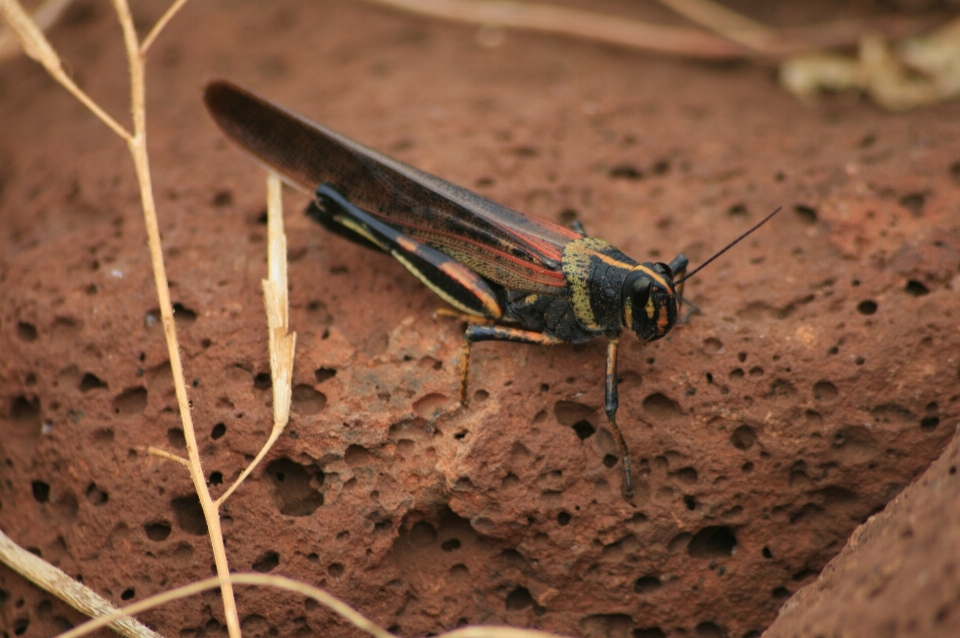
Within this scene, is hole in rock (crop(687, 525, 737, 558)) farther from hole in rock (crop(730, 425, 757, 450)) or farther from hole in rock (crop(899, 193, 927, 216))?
hole in rock (crop(899, 193, 927, 216))

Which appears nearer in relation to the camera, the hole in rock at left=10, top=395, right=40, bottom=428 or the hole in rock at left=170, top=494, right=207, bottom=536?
the hole in rock at left=170, top=494, right=207, bottom=536

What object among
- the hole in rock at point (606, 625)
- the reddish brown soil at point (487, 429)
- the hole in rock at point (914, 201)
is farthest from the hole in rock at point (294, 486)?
the hole in rock at point (914, 201)

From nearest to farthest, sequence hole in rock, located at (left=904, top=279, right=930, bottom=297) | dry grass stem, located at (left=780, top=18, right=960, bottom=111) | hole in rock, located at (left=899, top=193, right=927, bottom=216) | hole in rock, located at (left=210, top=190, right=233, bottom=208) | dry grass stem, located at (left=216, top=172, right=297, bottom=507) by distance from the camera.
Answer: dry grass stem, located at (left=216, top=172, right=297, bottom=507) < hole in rock, located at (left=904, top=279, right=930, bottom=297) < hole in rock, located at (left=899, top=193, right=927, bottom=216) < hole in rock, located at (left=210, top=190, right=233, bottom=208) < dry grass stem, located at (left=780, top=18, right=960, bottom=111)

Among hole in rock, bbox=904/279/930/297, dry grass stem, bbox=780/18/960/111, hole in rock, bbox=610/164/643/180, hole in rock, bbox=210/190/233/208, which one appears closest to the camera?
hole in rock, bbox=904/279/930/297

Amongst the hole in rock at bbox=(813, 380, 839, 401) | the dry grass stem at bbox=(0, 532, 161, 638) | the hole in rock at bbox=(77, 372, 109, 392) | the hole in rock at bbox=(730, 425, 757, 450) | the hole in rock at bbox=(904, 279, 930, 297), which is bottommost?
the dry grass stem at bbox=(0, 532, 161, 638)

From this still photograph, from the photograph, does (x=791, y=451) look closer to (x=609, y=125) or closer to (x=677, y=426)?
(x=677, y=426)

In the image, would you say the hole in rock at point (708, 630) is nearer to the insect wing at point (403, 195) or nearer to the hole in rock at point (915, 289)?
the insect wing at point (403, 195)

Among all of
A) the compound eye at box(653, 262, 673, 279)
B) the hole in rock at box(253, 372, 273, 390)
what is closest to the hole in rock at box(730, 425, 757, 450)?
the compound eye at box(653, 262, 673, 279)
